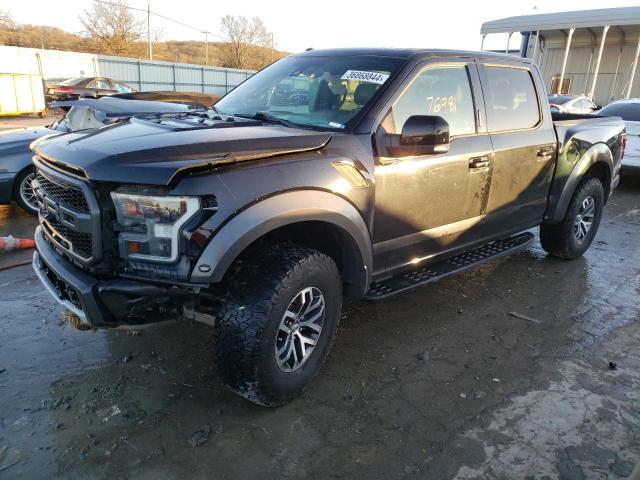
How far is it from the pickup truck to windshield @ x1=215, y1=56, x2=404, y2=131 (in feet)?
0.05

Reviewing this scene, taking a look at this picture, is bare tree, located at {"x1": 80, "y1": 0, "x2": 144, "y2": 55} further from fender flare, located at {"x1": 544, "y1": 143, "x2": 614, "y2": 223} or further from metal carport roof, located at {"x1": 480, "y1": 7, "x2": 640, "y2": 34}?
fender flare, located at {"x1": 544, "y1": 143, "x2": 614, "y2": 223}

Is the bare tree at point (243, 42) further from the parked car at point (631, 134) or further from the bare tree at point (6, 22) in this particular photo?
the parked car at point (631, 134)

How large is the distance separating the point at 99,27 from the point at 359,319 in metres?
54.2

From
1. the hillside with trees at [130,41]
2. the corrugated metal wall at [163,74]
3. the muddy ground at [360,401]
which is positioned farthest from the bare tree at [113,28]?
the muddy ground at [360,401]

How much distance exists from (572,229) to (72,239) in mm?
4661

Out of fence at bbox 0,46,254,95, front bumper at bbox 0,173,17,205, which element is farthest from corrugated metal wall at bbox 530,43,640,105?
front bumper at bbox 0,173,17,205

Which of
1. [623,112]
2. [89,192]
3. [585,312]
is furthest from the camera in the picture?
[623,112]

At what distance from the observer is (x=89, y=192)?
237cm

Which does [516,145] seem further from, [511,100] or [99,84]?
[99,84]

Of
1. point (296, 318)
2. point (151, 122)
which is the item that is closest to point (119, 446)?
point (296, 318)

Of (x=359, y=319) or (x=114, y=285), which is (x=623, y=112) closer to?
(x=359, y=319)

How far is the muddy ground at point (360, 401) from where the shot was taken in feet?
8.00

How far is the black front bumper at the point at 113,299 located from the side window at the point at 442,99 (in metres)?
1.77

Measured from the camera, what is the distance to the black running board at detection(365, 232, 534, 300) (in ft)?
11.1
